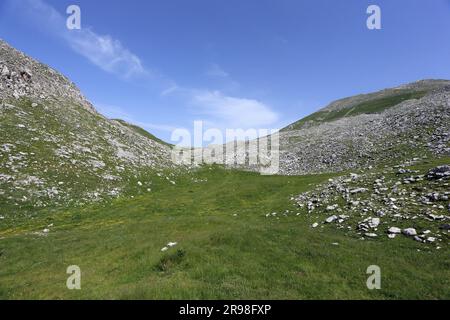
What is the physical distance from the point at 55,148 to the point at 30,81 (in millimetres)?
30302

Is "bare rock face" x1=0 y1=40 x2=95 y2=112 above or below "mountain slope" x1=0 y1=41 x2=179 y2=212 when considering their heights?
above

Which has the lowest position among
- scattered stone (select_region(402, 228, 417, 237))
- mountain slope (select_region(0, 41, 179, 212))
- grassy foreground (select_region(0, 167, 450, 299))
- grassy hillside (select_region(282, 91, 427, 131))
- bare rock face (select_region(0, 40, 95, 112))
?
grassy foreground (select_region(0, 167, 450, 299))

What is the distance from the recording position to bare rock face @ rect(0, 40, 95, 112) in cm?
6365

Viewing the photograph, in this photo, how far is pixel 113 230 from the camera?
103ft

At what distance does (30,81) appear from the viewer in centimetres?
6962

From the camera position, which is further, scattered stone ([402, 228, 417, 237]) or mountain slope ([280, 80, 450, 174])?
mountain slope ([280, 80, 450, 174])

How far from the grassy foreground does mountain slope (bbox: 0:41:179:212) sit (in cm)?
839

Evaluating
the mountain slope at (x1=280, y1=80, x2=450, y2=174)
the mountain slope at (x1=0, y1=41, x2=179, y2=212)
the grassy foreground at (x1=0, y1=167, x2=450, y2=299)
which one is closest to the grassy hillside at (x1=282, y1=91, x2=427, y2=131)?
the mountain slope at (x1=280, y1=80, x2=450, y2=174)

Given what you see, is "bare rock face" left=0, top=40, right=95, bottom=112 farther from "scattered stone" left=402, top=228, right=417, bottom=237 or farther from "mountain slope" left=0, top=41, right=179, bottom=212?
"scattered stone" left=402, top=228, right=417, bottom=237

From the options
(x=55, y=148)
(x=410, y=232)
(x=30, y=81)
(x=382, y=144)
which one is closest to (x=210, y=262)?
(x=410, y=232)

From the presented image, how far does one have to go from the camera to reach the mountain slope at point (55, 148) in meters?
40.8

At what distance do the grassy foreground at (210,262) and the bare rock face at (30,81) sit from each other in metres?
45.8

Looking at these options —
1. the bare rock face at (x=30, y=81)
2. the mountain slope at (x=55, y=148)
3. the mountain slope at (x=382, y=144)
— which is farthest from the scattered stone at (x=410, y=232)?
the bare rock face at (x=30, y=81)

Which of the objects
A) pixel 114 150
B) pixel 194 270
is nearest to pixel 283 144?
pixel 114 150
